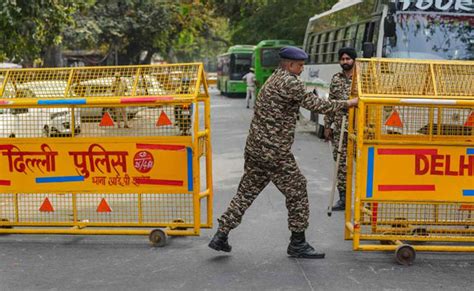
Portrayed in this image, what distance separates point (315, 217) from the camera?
7.82 m

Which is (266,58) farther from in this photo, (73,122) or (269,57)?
(73,122)

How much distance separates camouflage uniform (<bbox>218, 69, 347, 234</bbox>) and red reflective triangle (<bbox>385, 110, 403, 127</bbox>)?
0.49 meters

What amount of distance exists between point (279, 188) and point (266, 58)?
25514 millimetres

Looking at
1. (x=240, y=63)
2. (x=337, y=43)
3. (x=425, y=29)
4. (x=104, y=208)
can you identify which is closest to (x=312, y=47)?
(x=337, y=43)

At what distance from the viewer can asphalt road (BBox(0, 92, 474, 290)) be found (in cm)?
540

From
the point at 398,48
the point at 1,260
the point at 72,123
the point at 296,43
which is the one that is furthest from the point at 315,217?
the point at 296,43

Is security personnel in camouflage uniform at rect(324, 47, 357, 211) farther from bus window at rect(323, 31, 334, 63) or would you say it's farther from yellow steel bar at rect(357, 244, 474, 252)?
bus window at rect(323, 31, 334, 63)

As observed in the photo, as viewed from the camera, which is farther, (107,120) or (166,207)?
(166,207)

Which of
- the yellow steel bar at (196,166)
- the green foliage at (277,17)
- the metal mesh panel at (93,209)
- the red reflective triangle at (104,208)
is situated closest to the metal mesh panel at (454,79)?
the yellow steel bar at (196,166)

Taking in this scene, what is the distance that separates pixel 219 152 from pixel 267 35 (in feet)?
62.7

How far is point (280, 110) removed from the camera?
5910mm

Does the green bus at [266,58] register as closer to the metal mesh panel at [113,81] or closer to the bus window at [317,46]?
the bus window at [317,46]

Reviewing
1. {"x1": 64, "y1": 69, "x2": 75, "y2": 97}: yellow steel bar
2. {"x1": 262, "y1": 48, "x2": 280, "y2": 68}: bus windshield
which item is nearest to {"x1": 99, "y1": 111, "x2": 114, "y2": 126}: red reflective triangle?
{"x1": 64, "y1": 69, "x2": 75, "y2": 97}: yellow steel bar

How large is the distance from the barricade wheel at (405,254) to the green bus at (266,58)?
24604 millimetres
